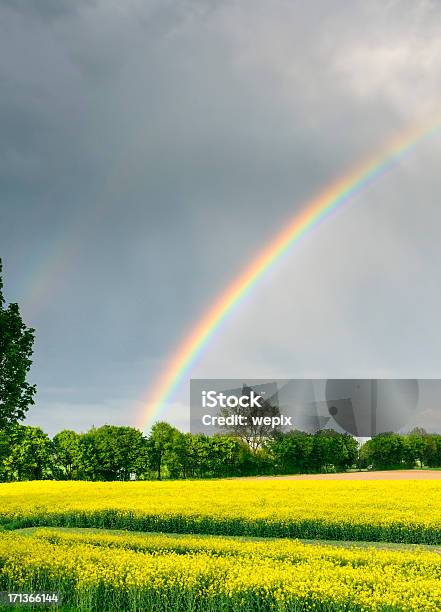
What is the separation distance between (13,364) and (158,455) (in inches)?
4081

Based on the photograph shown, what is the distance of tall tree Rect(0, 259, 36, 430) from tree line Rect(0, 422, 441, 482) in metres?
89.5

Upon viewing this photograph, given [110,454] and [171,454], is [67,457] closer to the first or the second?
[110,454]

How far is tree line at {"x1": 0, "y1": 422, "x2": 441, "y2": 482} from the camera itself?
110000 mm

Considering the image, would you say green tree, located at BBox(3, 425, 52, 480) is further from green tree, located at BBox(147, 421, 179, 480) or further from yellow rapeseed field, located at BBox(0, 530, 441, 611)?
yellow rapeseed field, located at BBox(0, 530, 441, 611)

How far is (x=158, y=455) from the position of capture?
120750mm

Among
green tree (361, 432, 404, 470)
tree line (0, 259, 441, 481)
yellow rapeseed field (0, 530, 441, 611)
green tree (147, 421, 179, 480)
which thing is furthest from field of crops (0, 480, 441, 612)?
green tree (361, 432, 404, 470)

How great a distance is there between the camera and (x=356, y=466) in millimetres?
139125

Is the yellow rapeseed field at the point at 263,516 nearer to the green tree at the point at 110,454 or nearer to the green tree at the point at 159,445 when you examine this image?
the green tree at the point at 110,454

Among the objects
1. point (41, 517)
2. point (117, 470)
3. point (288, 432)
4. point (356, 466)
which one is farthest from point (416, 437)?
point (41, 517)

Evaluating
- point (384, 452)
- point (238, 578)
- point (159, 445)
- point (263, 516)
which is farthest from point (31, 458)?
point (238, 578)

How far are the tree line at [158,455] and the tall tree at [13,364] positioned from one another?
294 ft

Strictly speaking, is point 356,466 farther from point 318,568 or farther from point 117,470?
point 318,568

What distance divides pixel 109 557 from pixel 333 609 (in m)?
7.10

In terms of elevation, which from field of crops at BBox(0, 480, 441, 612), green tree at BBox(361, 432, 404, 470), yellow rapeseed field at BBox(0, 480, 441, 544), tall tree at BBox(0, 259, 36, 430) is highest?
tall tree at BBox(0, 259, 36, 430)
